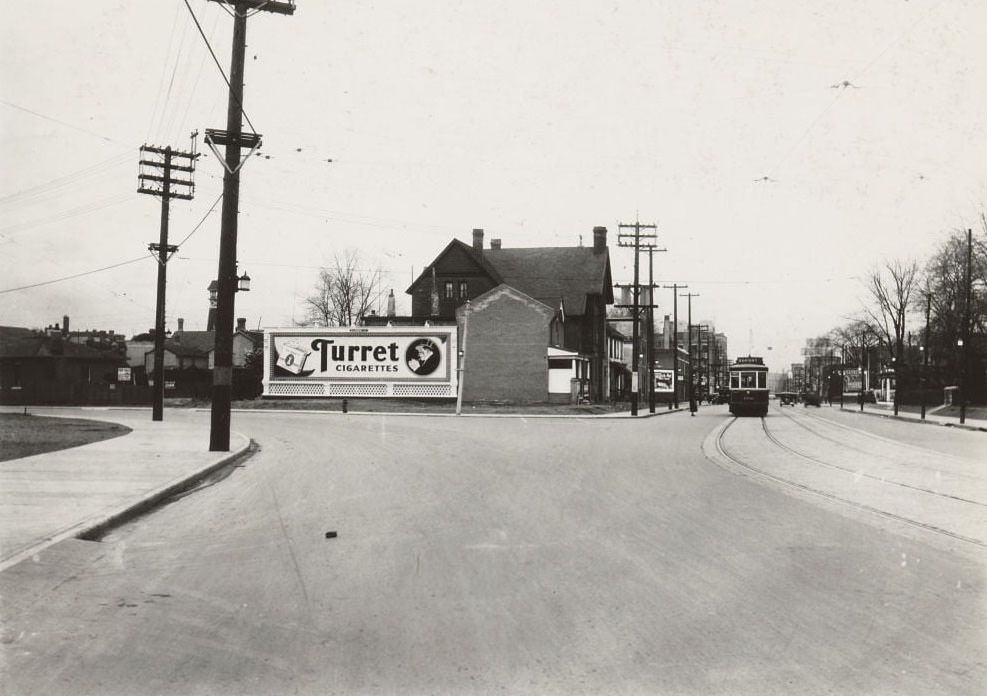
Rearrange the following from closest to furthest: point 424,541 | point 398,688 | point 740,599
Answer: point 398,688 < point 740,599 < point 424,541

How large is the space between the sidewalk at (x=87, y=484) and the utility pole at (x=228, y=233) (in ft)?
3.21

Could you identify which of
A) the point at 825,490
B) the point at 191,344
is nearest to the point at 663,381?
the point at 191,344

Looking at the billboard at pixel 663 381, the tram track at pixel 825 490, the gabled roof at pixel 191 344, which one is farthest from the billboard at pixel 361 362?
the billboard at pixel 663 381

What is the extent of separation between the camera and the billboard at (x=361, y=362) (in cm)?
4966

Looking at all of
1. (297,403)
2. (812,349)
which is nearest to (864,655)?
(297,403)

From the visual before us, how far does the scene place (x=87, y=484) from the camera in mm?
11242

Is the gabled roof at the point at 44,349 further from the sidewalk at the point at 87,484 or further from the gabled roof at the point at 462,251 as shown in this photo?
the sidewalk at the point at 87,484

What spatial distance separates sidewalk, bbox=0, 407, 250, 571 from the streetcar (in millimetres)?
33383

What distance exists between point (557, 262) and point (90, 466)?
53.5m

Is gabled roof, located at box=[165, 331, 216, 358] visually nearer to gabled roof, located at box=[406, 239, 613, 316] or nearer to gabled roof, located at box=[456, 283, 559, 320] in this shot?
gabled roof, located at box=[406, 239, 613, 316]

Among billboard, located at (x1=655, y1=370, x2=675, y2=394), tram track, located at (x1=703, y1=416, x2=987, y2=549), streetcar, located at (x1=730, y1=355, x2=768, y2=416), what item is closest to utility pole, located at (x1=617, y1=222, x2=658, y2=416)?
streetcar, located at (x1=730, y1=355, x2=768, y2=416)

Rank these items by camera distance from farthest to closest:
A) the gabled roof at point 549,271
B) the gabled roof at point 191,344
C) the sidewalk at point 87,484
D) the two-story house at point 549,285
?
the gabled roof at point 191,344 < the gabled roof at point 549,271 < the two-story house at point 549,285 < the sidewalk at point 87,484

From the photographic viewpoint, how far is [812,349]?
172 meters

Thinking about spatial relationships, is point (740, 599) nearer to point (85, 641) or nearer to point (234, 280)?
point (85, 641)
